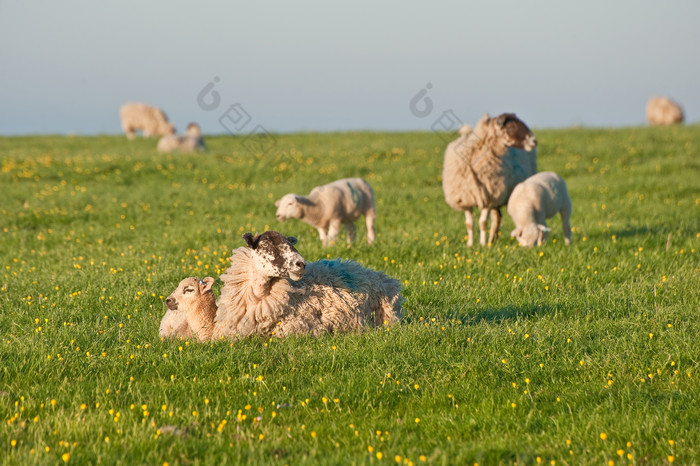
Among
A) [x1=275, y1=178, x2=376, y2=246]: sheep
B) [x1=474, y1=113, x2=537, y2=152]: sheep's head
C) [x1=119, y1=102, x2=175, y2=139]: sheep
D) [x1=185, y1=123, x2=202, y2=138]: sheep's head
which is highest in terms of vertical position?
[x1=119, y1=102, x2=175, y2=139]: sheep

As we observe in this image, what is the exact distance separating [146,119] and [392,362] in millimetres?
41906

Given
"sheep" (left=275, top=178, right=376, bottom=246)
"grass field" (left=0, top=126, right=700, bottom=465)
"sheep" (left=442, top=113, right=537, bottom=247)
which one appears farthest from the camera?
"sheep" (left=442, top=113, right=537, bottom=247)

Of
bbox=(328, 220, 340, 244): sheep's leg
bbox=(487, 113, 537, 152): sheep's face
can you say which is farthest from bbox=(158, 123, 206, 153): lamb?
bbox=(487, 113, 537, 152): sheep's face

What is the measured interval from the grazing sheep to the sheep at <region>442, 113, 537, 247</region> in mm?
6323

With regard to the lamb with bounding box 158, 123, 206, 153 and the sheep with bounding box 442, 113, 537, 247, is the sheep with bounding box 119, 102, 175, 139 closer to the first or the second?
the lamb with bounding box 158, 123, 206, 153

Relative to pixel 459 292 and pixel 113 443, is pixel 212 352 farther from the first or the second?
pixel 459 292

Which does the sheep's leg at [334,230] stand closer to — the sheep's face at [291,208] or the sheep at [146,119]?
the sheep's face at [291,208]

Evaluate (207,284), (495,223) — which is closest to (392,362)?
(207,284)

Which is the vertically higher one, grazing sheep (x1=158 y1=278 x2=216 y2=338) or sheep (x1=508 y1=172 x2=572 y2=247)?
sheep (x1=508 y1=172 x2=572 y2=247)

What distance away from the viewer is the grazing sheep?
23.0ft

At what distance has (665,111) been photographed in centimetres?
4553

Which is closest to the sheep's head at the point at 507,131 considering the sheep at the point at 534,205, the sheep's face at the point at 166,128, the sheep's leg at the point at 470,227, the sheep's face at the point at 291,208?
the sheep at the point at 534,205

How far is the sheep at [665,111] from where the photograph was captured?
45312 millimetres

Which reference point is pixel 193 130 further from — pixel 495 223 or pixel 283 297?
pixel 283 297
